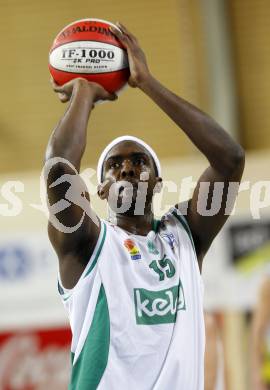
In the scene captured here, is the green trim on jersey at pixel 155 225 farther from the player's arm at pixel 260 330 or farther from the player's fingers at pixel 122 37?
the player's arm at pixel 260 330

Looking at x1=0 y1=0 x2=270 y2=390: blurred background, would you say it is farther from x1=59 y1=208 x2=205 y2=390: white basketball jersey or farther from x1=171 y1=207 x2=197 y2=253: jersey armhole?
x1=59 y1=208 x2=205 y2=390: white basketball jersey

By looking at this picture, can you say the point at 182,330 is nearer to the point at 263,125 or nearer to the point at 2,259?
the point at 2,259

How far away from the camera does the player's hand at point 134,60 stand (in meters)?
4.08

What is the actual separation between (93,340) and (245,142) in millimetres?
6902

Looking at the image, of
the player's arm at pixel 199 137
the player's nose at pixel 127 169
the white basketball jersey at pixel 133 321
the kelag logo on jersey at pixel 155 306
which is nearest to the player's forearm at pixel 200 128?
the player's arm at pixel 199 137

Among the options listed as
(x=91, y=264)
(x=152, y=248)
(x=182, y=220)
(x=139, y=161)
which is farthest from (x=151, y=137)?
(x=91, y=264)

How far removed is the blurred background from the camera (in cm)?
927

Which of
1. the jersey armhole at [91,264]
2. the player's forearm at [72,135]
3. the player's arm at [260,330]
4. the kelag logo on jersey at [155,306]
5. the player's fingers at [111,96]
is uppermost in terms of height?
the player's fingers at [111,96]

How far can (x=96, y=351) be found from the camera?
3.88m

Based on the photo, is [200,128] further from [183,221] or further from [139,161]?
[183,221]

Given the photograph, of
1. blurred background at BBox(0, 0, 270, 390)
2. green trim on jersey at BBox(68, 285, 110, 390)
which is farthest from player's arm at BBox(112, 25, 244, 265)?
blurred background at BBox(0, 0, 270, 390)

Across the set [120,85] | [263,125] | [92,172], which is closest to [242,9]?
[263,125]

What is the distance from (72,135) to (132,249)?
64cm

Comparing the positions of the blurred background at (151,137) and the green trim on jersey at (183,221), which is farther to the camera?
the blurred background at (151,137)
